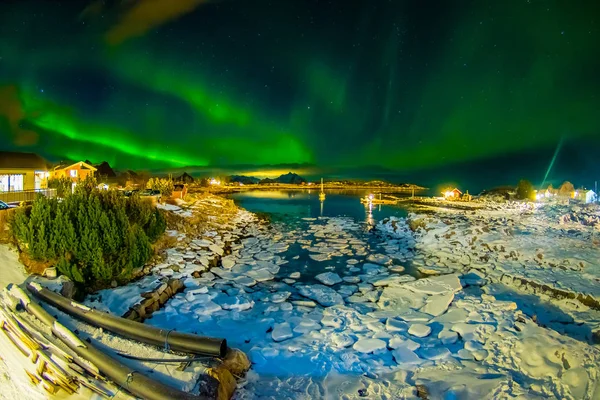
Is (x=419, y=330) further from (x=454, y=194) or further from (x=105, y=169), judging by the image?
(x=105, y=169)

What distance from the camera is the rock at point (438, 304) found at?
8.12 metres

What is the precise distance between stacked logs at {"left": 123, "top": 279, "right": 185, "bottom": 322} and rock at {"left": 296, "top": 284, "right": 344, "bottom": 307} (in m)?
3.84

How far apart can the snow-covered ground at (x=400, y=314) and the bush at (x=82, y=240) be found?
76 cm

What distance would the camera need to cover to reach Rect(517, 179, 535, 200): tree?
52344 mm

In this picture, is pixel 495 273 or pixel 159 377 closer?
pixel 159 377

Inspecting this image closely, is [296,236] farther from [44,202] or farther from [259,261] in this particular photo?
[44,202]

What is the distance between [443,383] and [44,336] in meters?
6.42

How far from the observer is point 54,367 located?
442 centimetres

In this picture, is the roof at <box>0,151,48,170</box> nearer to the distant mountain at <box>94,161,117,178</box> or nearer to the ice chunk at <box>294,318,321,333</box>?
the distant mountain at <box>94,161,117,178</box>

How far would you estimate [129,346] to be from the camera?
523 cm

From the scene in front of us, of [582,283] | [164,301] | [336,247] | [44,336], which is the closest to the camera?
[44,336]

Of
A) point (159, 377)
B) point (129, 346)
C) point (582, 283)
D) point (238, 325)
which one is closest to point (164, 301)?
point (238, 325)

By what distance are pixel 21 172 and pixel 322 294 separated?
97.2ft

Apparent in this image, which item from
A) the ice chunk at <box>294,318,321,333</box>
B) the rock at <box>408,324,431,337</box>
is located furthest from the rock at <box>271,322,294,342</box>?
the rock at <box>408,324,431,337</box>
